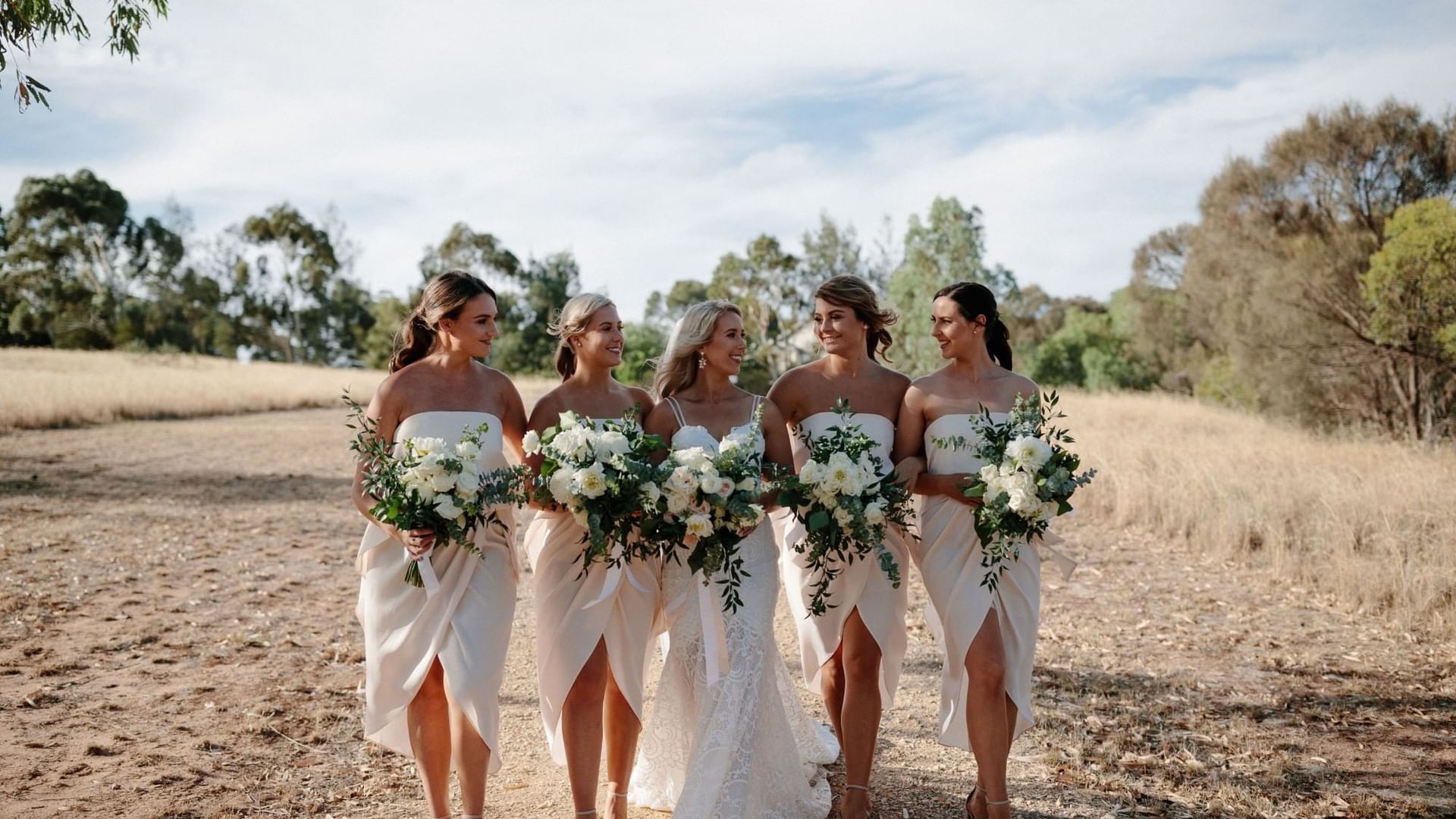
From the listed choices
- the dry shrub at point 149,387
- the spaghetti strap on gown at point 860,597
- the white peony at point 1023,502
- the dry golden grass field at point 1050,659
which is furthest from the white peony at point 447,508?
the dry shrub at point 149,387

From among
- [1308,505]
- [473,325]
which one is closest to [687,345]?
[473,325]

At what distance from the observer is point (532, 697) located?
21.9ft

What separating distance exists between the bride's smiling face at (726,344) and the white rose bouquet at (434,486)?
3.39ft

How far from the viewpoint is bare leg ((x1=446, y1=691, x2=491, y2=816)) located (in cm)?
418

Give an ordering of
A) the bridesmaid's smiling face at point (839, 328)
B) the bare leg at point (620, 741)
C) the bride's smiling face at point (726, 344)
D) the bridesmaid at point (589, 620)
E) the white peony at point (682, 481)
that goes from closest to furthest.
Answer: the white peony at point (682, 481) < the bridesmaid at point (589, 620) < the bare leg at point (620, 741) < the bride's smiling face at point (726, 344) < the bridesmaid's smiling face at point (839, 328)

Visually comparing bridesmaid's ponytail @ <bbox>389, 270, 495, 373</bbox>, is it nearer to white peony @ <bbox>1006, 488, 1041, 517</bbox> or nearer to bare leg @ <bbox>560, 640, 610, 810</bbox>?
bare leg @ <bbox>560, 640, 610, 810</bbox>

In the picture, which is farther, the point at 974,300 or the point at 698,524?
the point at 974,300

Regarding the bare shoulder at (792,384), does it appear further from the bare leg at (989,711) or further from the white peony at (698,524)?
the bare leg at (989,711)

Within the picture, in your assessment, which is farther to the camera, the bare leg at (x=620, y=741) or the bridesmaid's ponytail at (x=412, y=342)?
the bridesmaid's ponytail at (x=412, y=342)

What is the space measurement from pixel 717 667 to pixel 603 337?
1581mm

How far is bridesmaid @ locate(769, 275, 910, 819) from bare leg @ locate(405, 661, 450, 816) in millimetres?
1759

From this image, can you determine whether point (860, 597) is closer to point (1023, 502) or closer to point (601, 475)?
point (1023, 502)

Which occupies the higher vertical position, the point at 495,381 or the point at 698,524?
the point at 495,381

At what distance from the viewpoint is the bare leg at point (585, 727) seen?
4.32 metres
